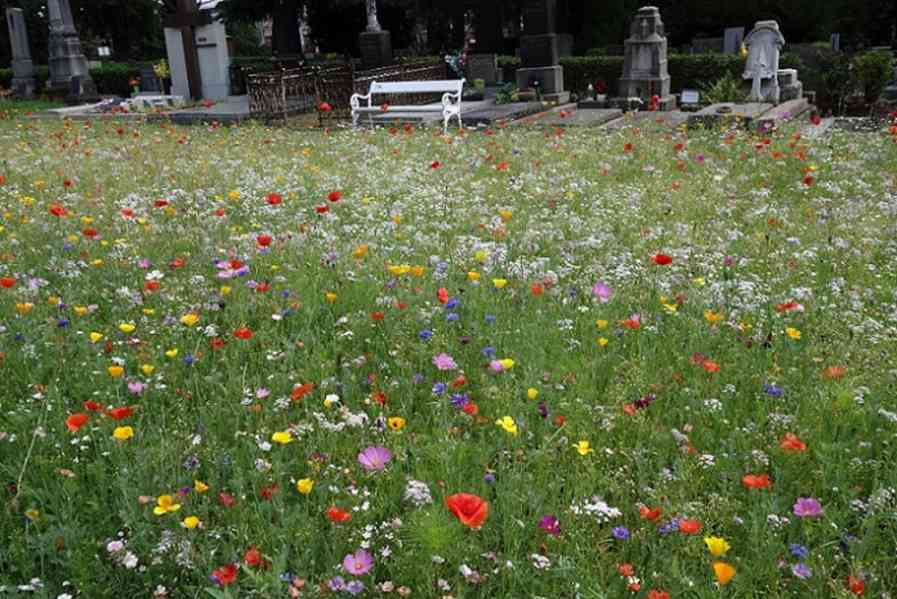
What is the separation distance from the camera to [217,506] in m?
2.80

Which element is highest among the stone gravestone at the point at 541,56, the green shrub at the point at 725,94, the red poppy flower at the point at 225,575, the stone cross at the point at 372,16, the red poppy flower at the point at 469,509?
the stone cross at the point at 372,16

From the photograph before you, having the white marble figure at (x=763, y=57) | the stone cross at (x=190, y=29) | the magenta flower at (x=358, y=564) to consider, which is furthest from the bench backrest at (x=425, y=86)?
the magenta flower at (x=358, y=564)

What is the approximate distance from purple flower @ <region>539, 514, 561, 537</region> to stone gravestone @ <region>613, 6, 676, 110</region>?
16.9 metres

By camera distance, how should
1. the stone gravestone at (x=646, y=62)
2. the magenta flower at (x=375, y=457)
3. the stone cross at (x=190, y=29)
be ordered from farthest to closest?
the stone cross at (x=190, y=29), the stone gravestone at (x=646, y=62), the magenta flower at (x=375, y=457)

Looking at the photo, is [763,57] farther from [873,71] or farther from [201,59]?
[201,59]

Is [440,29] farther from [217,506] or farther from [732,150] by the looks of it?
[217,506]

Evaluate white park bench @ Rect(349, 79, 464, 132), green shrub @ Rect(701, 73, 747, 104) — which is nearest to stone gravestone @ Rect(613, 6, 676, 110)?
green shrub @ Rect(701, 73, 747, 104)

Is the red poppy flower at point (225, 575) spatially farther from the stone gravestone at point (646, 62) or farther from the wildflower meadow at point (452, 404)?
the stone gravestone at point (646, 62)

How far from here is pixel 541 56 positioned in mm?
19781

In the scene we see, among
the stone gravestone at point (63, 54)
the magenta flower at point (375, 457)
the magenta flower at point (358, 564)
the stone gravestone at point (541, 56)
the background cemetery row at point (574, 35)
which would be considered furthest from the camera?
the stone gravestone at point (63, 54)

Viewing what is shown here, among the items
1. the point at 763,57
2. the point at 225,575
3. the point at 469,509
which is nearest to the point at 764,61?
the point at 763,57

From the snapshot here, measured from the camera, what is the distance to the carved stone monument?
25844mm

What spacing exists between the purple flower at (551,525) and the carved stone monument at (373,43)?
25029mm

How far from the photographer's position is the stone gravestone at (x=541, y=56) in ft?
64.2
